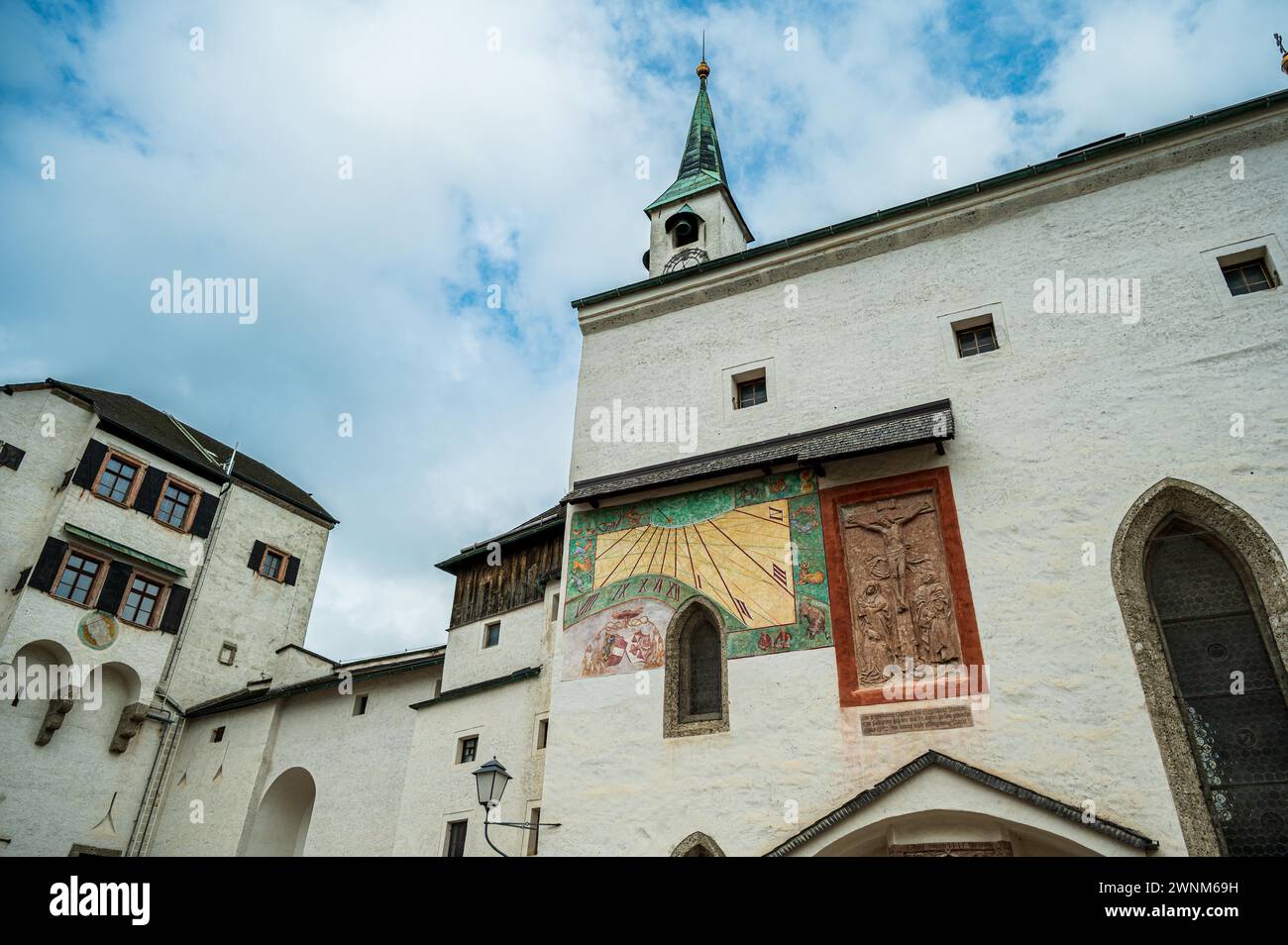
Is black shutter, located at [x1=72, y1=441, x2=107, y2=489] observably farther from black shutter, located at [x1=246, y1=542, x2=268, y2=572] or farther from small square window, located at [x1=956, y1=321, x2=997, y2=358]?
small square window, located at [x1=956, y1=321, x2=997, y2=358]

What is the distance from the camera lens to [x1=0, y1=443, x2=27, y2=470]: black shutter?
19.8m

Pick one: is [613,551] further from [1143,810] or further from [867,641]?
[1143,810]

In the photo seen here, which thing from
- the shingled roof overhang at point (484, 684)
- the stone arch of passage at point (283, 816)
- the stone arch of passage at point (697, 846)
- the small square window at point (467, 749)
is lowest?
the stone arch of passage at point (697, 846)

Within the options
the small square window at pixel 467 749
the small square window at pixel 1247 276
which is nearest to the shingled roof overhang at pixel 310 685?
the small square window at pixel 467 749

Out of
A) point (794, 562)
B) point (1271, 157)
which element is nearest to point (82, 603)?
point (794, 562)

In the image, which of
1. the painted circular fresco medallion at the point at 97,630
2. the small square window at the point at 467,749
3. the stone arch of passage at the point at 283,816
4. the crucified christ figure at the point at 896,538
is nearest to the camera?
the crucified christ figure at the point at 896,538

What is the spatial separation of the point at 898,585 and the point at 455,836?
830cm

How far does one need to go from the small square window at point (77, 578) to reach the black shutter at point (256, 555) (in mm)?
4436

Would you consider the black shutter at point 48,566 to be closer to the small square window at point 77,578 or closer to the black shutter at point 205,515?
the small square window at point 77,578

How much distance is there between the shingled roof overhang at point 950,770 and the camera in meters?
8.02

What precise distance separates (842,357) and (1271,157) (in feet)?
19.2

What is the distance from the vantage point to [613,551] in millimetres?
12336

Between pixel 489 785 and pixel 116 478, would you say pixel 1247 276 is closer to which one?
pixel 489 785

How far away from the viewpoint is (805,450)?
11.1m
